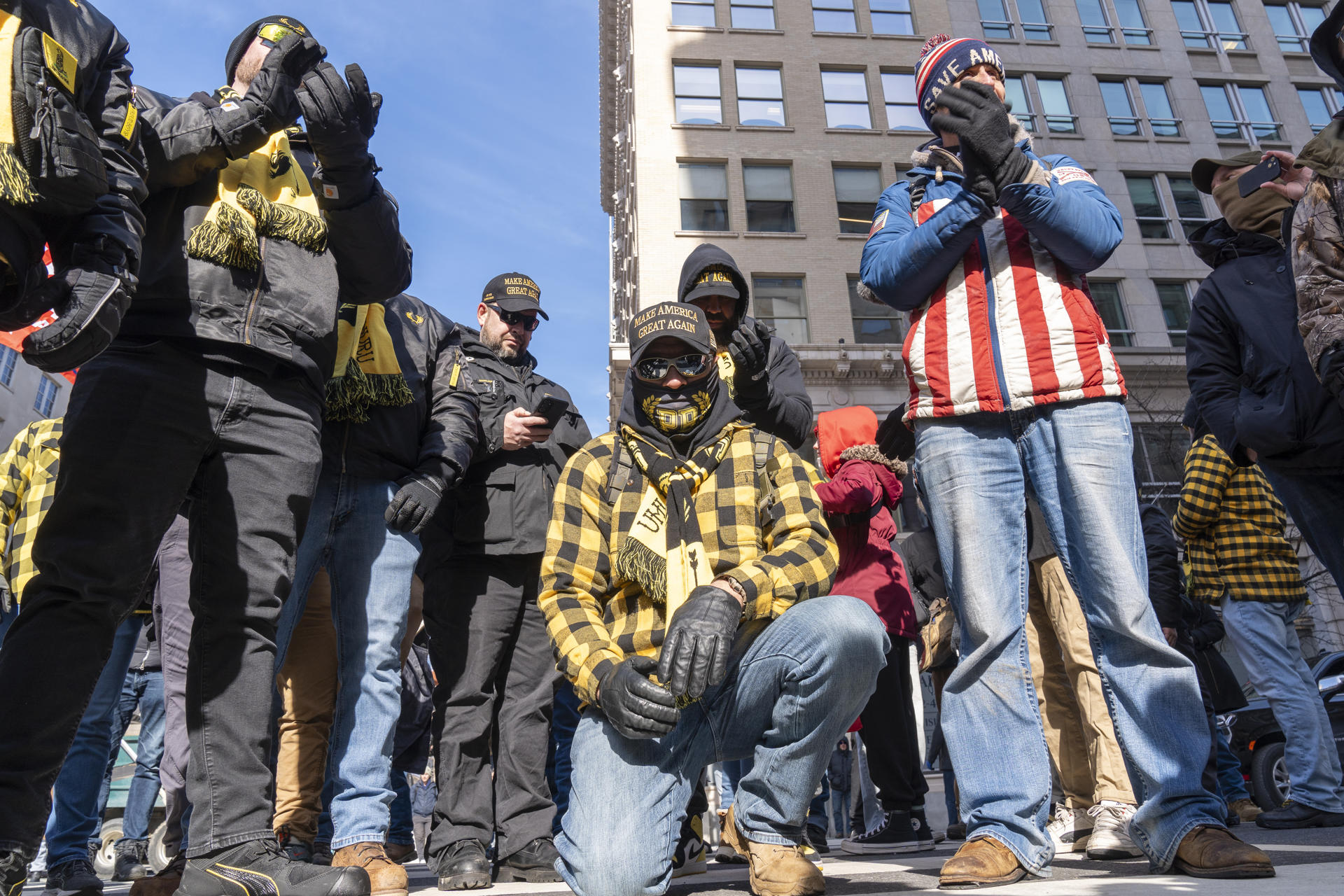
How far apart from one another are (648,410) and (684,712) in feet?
3.12

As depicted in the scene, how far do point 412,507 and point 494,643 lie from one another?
0.85 m

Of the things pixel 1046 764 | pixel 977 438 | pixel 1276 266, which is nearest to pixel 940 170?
pixel 977 438

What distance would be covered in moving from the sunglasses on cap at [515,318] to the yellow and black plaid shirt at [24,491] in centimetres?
211

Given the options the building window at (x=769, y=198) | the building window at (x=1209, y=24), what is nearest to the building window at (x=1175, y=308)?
the building window at (x=1209, y=24)

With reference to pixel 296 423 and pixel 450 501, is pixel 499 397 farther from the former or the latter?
pixel 296 423

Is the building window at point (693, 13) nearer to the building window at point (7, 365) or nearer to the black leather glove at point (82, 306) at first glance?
the black leather glove at point (82, 306)

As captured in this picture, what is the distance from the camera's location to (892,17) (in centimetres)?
2681

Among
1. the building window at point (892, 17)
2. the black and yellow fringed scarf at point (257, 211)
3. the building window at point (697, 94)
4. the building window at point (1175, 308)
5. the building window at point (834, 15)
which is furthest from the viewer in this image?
the building window at point (892, 17)

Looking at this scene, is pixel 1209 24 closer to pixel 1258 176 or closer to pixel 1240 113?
pixel 1240 113

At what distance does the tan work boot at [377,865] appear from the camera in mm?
2732

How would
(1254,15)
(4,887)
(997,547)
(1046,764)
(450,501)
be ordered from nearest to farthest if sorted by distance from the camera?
(4,887) < (1046,764) < (997,547) < (450,501) < (1254,15)

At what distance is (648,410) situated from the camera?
2910mm

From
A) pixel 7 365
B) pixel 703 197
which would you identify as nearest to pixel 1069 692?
pixel 703 197

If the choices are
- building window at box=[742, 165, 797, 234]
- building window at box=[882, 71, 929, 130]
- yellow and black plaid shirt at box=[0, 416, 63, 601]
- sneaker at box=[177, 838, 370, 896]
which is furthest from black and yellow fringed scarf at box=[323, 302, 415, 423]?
building window at box=[882, 71, 929, 130]
